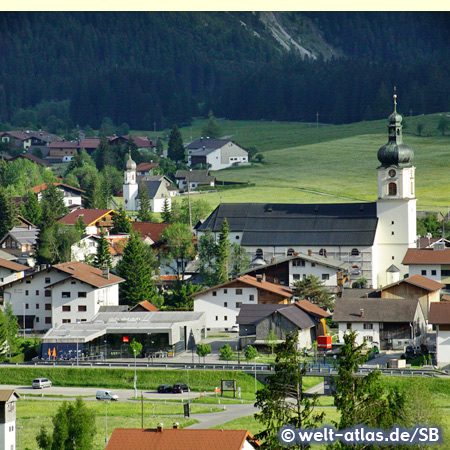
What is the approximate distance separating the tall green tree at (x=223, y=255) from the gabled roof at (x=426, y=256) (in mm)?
11630

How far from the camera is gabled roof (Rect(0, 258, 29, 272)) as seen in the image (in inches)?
3292

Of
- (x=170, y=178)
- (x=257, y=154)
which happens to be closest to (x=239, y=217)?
(x=170, y=178)

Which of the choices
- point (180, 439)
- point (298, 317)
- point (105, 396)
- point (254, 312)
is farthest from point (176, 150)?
point (180, 439)

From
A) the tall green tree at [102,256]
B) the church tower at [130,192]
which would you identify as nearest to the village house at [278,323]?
the tall green tree at [102,256]

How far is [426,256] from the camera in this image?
7931cm

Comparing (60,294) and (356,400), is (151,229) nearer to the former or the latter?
(60,294)

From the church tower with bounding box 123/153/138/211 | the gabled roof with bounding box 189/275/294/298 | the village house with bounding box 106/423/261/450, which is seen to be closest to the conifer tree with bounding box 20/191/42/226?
the church tower with bounding box 123/153/138/211

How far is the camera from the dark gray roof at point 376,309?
220 feet

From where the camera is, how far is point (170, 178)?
14475 centimetres

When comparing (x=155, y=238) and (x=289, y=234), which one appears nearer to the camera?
(x=289, y=234)

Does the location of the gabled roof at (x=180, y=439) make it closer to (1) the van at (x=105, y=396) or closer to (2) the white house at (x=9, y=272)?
(1) the van at (x=105, y=396)

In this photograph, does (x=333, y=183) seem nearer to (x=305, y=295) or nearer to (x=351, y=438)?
(x=305, y=295)

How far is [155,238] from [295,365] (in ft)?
198

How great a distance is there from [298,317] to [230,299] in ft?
24.1
